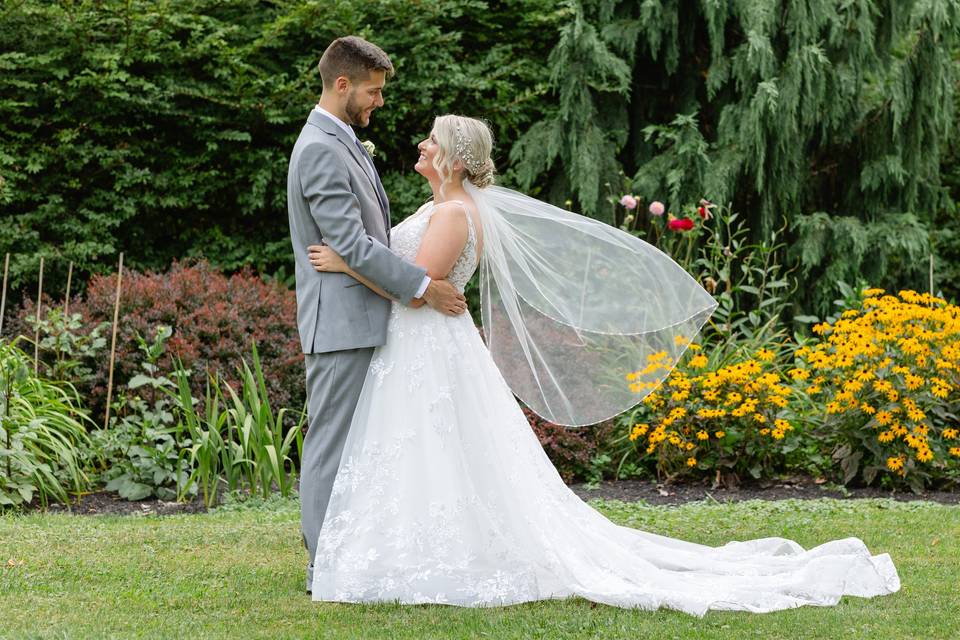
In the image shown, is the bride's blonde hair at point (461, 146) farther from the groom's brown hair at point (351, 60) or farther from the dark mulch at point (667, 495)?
the dark mulch at point (667, 495)

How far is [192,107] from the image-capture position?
9.47 metres

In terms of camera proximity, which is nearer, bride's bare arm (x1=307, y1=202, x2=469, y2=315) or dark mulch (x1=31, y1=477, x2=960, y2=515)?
bride's bare arm (x1=307, y1=202, x2=469, y2=315)

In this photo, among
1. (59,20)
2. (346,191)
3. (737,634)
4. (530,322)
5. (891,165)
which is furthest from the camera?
(891,165)

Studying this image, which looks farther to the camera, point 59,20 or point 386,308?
point 59,20

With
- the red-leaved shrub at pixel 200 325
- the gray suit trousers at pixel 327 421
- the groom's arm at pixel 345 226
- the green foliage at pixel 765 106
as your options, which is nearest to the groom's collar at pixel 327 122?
the groom's arm at pixel 345 226

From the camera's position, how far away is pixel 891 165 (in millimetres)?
9648

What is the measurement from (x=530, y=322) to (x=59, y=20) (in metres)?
6.02

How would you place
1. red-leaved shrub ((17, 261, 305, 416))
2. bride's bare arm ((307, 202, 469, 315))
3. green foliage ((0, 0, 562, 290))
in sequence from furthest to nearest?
green foliage ((0, 0, 562, 290)) → red-leaved shrub ((17, 261, 305, 416)) → bride's bare arm ((307, 202, 469, 315))

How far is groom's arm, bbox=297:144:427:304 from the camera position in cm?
400

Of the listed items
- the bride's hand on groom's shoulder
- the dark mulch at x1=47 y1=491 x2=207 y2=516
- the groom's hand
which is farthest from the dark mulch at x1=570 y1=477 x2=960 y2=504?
the bride's hand on groom's shoulder

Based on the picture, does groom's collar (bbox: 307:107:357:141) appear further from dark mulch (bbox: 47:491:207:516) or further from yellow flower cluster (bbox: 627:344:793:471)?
yellow flower cluster (bbox: 627:344:793:471)

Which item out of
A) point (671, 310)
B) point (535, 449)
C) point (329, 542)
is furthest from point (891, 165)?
point (329, 542)

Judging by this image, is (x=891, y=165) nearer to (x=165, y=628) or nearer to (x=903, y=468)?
(x=903, y=468)

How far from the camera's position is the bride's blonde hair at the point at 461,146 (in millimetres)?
4238
